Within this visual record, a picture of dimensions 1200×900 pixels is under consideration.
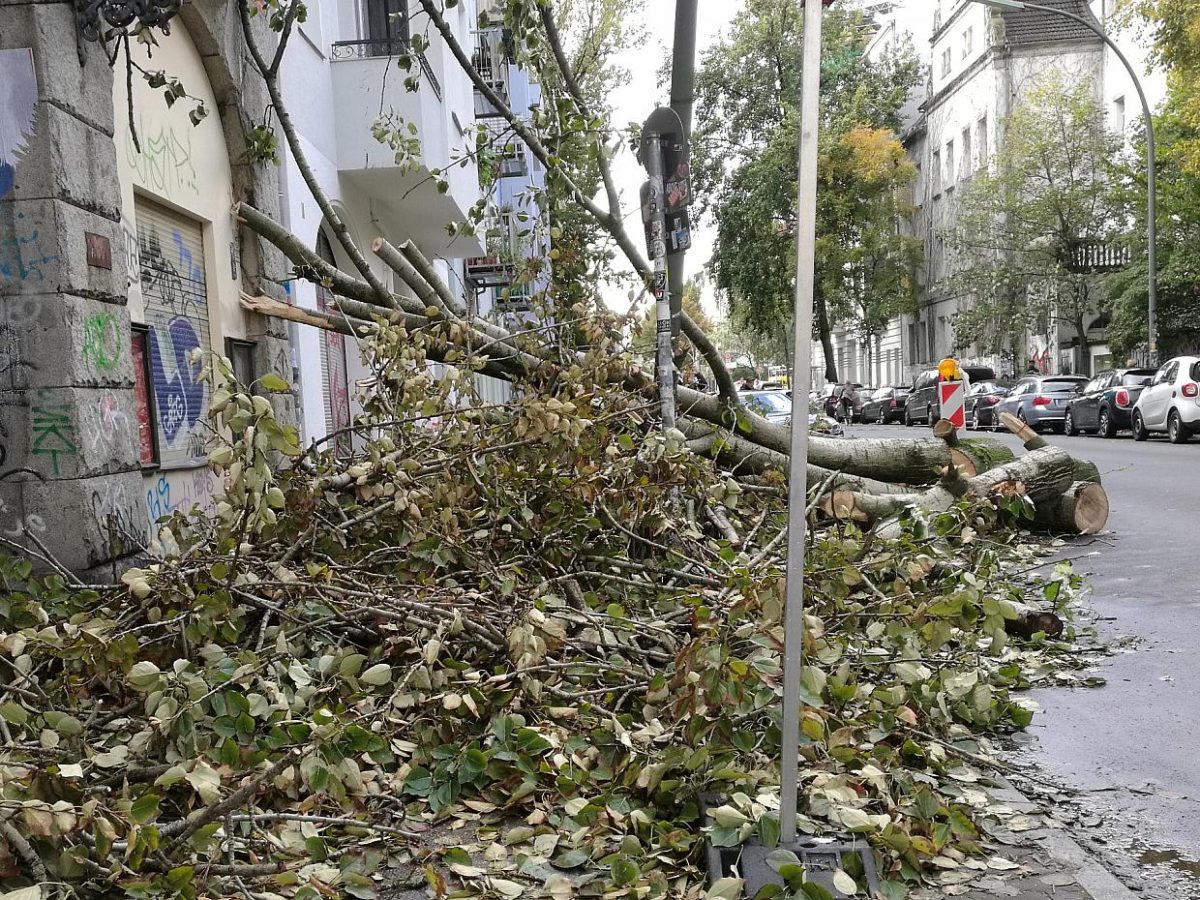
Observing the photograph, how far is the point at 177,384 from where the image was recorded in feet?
25.6

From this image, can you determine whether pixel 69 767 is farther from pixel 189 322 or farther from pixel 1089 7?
pixel 1089 7

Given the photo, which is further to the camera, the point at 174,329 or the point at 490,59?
the point at 490,59

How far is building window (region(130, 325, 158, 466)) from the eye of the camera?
7109 mm

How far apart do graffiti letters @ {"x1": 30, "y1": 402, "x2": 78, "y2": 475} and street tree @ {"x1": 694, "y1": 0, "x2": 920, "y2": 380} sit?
37.1 m

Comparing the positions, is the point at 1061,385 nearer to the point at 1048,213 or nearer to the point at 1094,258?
the point at 1048,213

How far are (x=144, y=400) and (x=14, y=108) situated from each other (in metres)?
2.32

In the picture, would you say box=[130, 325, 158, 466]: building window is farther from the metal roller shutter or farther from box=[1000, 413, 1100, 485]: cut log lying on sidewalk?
box=[1000, 413, 1100, 485]: cut log lying on sidewalk

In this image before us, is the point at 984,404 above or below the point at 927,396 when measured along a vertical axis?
below

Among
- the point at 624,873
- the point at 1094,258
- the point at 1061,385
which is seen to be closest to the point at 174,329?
the point at 624,873

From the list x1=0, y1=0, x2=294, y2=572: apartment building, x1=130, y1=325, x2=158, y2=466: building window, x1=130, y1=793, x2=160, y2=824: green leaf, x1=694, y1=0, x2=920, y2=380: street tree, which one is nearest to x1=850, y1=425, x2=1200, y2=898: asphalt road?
x1=130, y1=793, x2=160, y2=824: green leaf

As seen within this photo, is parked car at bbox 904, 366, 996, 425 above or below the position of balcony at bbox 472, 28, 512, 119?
below

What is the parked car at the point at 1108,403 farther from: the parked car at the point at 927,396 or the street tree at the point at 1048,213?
the street tree at the point at 1048,213

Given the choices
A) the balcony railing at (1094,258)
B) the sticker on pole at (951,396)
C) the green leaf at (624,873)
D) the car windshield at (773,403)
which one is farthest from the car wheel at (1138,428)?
the green leaf at (624,873)

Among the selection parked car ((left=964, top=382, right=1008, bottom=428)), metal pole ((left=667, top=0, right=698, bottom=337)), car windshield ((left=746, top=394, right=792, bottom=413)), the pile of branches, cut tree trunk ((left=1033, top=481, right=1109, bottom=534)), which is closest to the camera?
the pile of branches
